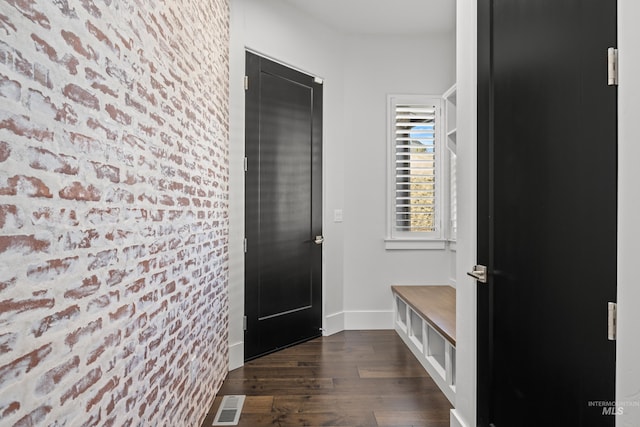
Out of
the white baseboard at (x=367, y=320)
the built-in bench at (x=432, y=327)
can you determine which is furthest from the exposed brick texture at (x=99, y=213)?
the white baseboard at (x=367, y=320)

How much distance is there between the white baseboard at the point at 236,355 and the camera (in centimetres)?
311

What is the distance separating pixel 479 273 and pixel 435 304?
172 centimetres

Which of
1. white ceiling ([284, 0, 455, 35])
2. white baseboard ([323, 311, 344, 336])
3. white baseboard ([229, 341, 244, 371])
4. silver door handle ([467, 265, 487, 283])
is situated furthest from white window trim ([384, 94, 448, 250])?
silver door handle ([467, 265, 487, 283])

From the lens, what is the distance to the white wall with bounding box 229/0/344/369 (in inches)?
125

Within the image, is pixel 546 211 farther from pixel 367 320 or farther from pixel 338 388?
pixel 367 320

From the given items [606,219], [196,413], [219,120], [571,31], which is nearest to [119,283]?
[196,413]

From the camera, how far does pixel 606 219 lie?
3.48 feet

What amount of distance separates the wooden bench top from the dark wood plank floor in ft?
1.40

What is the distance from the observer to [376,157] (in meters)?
4.33

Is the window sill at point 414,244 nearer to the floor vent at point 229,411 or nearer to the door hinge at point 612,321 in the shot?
the floor vent at point 229,411

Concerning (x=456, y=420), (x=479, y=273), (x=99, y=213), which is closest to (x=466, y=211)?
(x=479, y=273)

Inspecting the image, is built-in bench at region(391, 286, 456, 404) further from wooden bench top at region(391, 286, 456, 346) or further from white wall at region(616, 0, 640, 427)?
white wall at region(616, 0, 640, 427)

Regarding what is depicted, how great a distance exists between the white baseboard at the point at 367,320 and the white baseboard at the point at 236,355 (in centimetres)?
138

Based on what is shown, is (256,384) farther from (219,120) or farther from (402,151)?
(402,151)
